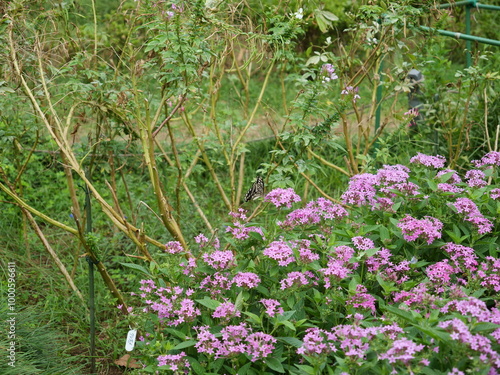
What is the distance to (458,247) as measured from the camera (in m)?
2.18

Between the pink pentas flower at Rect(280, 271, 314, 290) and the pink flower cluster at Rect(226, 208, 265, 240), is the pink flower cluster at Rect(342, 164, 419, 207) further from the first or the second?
the pink pentas flower at Rect(280, 271, 314, 290)

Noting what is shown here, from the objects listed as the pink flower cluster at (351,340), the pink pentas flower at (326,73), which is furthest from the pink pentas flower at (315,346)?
the pink pentas flower at (326,73)

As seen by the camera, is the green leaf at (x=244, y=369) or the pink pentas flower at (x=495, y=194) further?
the pink pentas flower at (x=495, y=194)

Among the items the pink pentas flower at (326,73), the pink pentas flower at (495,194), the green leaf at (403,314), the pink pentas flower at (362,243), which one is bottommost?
the green leaf at (403,314)

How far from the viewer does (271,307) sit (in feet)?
6.36

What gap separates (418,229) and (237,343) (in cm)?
74

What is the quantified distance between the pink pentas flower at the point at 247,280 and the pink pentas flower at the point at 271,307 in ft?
0.25

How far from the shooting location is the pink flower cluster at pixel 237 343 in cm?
181

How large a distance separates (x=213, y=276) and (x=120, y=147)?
140 centimetres

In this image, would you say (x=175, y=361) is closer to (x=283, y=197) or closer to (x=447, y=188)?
(x=283, y=197)

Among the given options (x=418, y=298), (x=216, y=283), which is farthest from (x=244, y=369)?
(x=418, y=298)

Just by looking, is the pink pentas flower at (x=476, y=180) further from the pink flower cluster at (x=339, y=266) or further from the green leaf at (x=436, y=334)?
the green leaf at (x=436, y=334)

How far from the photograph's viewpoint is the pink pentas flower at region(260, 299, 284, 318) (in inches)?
75.5

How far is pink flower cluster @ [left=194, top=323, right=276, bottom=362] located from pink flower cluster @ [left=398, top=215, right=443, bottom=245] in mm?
616
